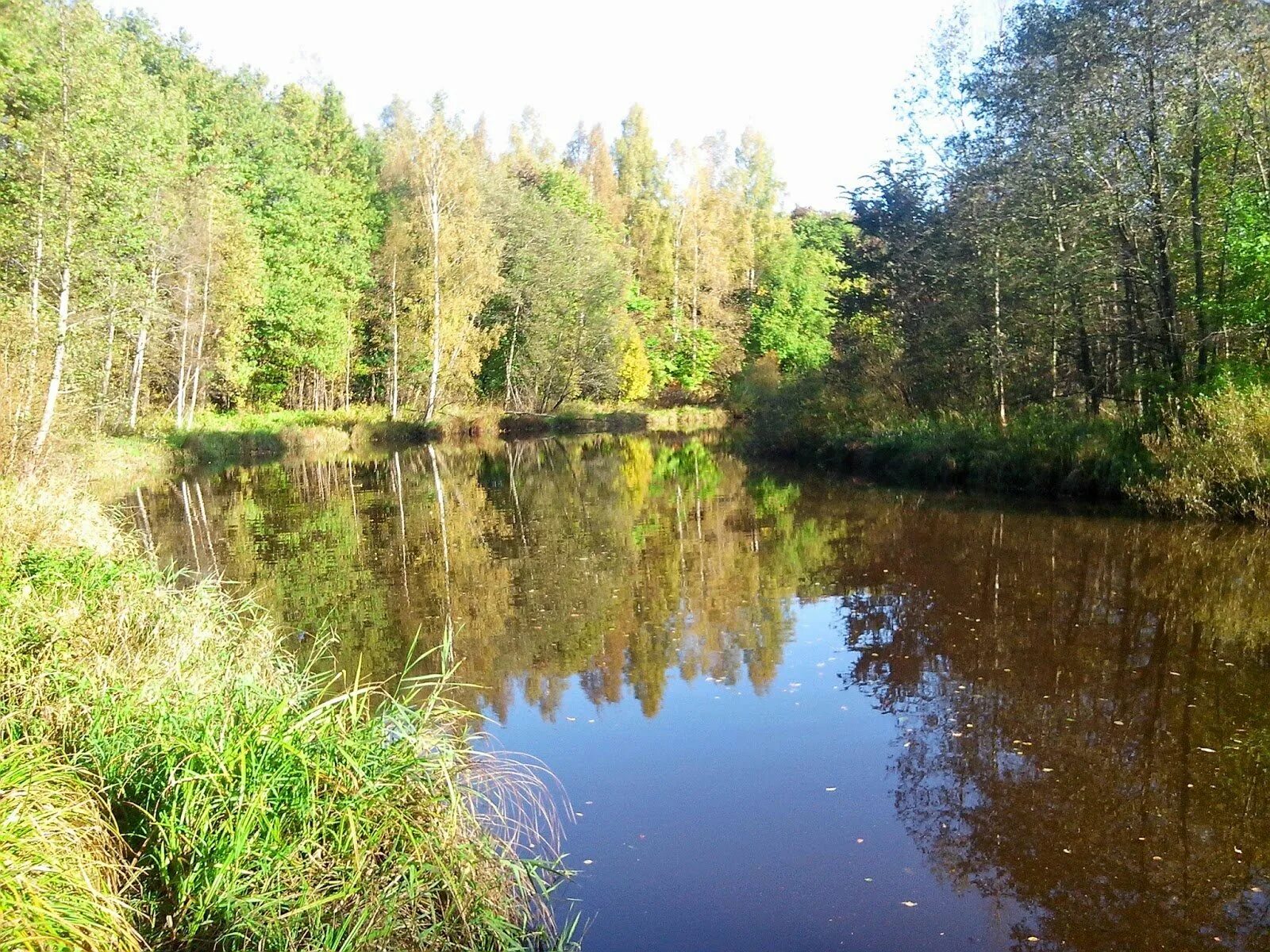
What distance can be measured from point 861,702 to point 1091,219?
12943mm

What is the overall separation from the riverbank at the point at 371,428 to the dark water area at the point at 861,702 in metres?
16.9

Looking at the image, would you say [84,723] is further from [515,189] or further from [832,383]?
[515,189]

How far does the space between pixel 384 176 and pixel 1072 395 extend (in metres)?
36.9

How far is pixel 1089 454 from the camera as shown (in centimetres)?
1675

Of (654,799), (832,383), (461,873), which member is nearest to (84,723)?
(461,873)

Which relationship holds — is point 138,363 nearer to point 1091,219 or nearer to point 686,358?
point 1091,219

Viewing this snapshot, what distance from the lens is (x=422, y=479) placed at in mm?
26188

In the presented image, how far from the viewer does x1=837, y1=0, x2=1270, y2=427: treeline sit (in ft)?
50.1

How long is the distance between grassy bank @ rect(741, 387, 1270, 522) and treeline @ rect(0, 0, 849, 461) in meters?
10.8

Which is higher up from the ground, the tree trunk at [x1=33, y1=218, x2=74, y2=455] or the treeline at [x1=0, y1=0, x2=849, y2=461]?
the treeline at [x1=0, y1=0, x2=849, y2=461]

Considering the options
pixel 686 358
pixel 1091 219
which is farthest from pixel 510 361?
pixel 1091 219

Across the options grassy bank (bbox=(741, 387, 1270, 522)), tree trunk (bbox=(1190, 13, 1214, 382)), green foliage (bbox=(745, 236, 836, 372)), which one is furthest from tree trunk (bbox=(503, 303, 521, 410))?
tree trunk (bbox=(1190, 13, 1214, 382))

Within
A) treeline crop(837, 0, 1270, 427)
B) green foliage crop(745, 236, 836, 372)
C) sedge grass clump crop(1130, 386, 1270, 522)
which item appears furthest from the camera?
green foliage crop(745, 236, 836, 372)

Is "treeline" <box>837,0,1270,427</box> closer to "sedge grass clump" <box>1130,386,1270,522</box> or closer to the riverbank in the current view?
"sedge grass clump" <box>1130,386,1270,522</box>
